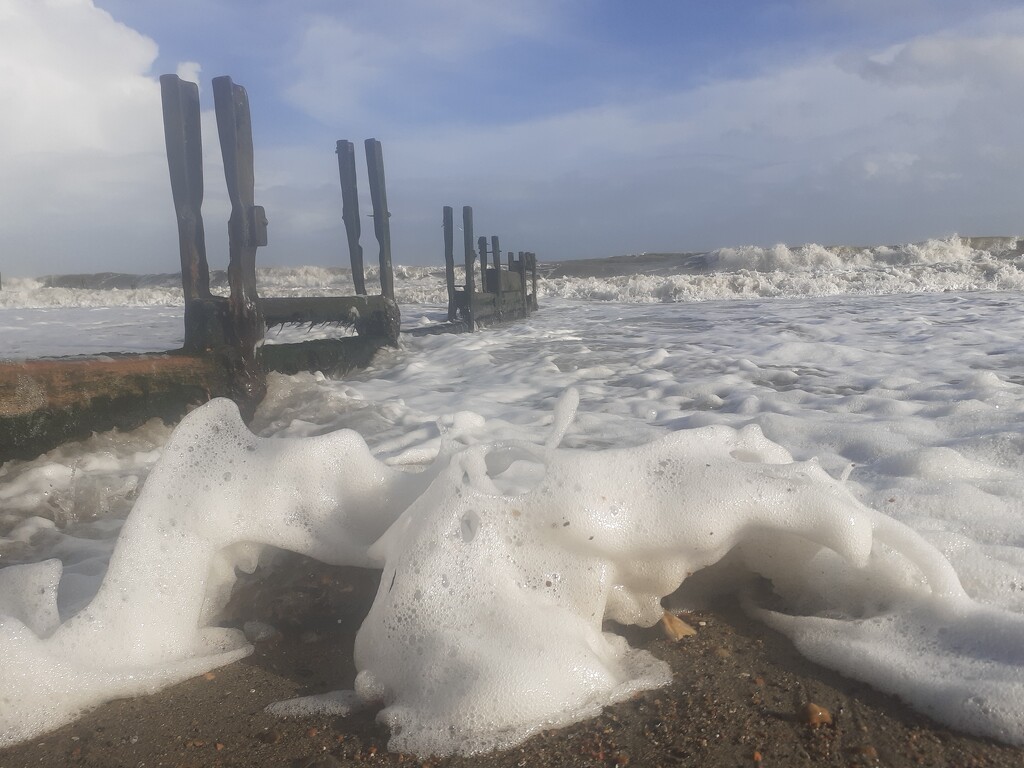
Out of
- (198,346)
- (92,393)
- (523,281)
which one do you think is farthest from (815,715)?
(523,281)

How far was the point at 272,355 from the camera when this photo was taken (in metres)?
6.47

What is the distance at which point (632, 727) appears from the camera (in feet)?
5.04

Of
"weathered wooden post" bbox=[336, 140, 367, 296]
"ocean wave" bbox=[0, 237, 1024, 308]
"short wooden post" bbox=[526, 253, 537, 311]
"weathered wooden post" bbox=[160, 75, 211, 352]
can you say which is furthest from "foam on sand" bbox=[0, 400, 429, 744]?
"ocean wave" bbox=[0, 237, 1024, 308]

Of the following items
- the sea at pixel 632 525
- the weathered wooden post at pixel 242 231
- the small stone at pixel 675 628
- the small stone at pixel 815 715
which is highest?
the weathered wooden post at pixel 242 231

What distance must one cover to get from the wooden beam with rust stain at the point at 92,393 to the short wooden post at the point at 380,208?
5.72 meters

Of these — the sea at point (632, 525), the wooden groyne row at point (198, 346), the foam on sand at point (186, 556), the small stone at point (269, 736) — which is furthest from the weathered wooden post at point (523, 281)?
the small stone at point (269, 736)

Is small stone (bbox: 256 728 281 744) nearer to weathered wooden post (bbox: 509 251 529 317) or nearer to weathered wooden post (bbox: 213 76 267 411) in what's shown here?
weathered wooden post (bbox: 213 76 267 411)

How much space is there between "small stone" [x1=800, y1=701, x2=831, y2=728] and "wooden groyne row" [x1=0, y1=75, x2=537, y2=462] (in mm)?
3765

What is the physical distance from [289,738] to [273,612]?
0.55 m

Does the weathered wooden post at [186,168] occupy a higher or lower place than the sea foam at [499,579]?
higher

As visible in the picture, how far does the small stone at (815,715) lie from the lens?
4.98 feet

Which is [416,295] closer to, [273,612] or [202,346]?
[202,346]

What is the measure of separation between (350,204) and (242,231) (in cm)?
592

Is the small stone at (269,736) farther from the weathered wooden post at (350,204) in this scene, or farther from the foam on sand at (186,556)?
the weathered wooden post at (350,204)
